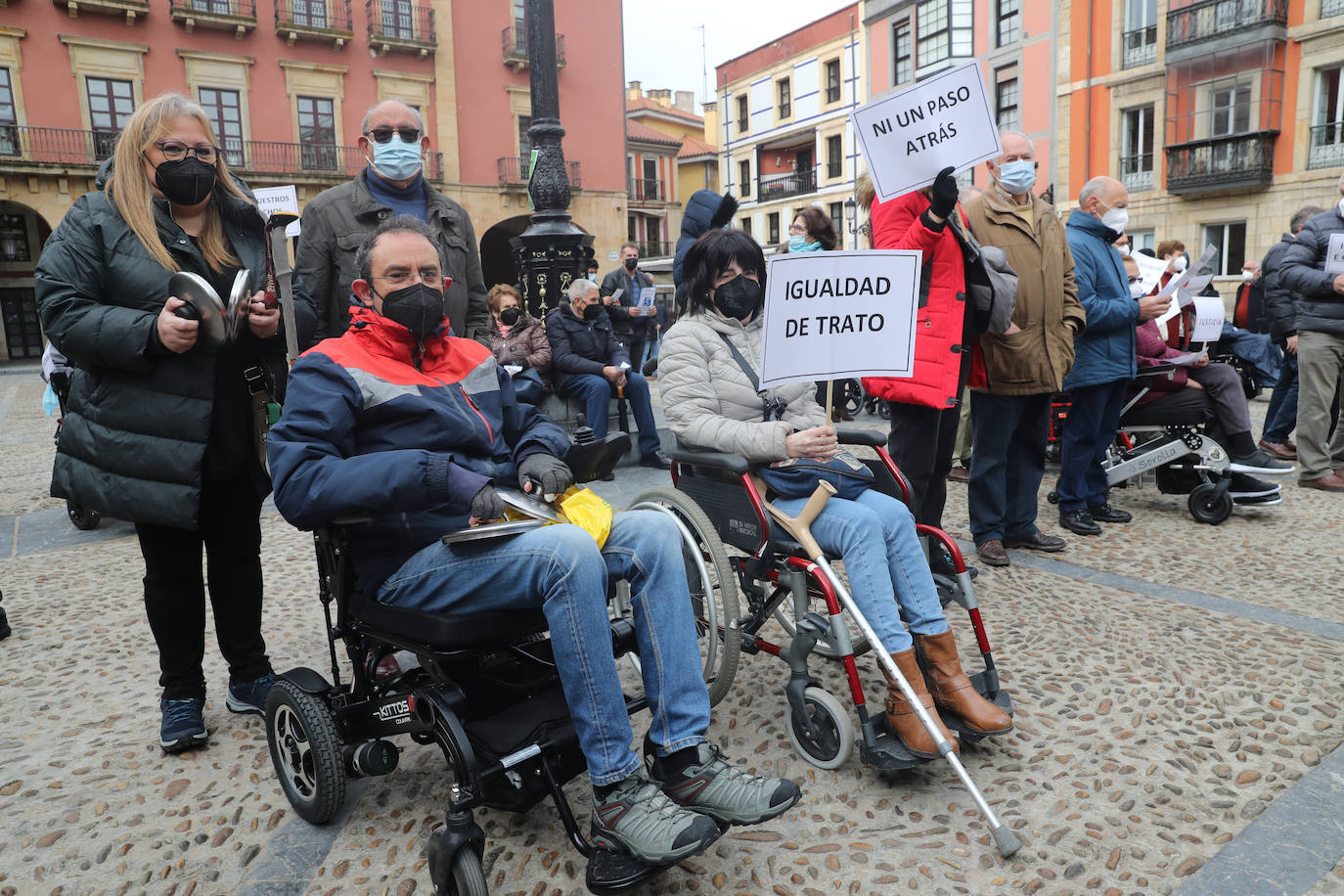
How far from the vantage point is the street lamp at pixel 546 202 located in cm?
647

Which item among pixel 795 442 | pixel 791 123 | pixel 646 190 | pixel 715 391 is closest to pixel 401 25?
pixel 791 123

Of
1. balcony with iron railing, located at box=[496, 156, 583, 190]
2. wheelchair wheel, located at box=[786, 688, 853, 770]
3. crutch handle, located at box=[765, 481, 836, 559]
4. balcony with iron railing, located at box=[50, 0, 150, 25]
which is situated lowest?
wheelchair wheel, located at box=[786, 688, 853, 770]

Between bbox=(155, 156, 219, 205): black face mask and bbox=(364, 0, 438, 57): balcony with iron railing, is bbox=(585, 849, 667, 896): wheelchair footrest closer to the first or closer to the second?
bbox=(155, 156, 219, 205): black face mask

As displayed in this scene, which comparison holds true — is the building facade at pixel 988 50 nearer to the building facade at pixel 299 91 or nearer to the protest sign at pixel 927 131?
the building facade at pixel 299 91

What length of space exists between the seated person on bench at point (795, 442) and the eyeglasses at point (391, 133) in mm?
1231

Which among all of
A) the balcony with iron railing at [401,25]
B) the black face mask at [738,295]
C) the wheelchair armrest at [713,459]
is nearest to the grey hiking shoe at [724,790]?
the wheelchair armrest at [713,459]

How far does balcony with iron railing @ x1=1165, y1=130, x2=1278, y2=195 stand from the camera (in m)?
19.7

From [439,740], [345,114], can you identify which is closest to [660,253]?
[345,114]

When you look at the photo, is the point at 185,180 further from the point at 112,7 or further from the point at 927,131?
the point at 112,7

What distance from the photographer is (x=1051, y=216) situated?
14.9ft

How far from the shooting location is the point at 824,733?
263 centimetres

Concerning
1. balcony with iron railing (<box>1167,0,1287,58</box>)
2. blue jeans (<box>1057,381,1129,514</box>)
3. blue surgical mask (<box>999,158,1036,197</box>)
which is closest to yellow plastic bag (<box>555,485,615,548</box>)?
blue surgical mask (<box>999,158,1036,197</box>)

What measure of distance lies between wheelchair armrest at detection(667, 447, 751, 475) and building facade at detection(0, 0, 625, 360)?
21.1 meters

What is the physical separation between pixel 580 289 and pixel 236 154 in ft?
78.6
